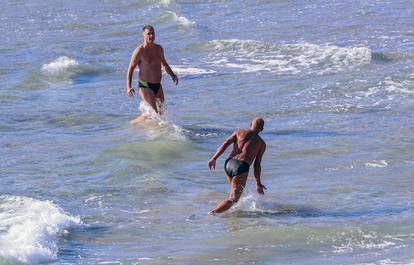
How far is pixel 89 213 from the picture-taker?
12.1m

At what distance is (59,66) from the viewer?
23.1 m

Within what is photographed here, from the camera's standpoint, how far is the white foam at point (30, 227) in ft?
33.9

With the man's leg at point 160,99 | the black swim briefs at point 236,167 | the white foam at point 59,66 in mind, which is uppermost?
the black swim briefs at point 236,167

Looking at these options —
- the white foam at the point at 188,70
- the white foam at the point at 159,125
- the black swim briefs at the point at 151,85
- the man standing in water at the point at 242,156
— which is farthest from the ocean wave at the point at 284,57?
the man standing in water at the point at 242,156

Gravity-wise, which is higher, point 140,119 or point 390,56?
point 140,119

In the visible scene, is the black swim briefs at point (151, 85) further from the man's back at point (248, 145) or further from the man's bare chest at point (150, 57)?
the man's back at point (248, 145)

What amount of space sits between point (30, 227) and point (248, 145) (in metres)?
2.34

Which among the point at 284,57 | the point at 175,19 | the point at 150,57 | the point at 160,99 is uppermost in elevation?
the point at 150,57

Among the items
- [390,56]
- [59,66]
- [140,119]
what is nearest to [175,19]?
[59,66]

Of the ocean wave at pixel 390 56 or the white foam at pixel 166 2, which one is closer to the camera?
the ocean wave at pixel 390 56

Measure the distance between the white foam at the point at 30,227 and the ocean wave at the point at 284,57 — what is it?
1043 cm

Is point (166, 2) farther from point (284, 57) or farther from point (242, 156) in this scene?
point (242, 156)

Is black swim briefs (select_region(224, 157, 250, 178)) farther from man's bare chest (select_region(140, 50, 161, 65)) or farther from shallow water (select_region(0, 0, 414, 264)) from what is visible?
man's bare chest (select_region(140, 50, 161, 65))

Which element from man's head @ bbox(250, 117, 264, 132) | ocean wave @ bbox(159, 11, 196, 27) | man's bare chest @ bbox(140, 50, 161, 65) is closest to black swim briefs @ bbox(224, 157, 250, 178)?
man's head @ bbox(250, 117, 264, 132)
